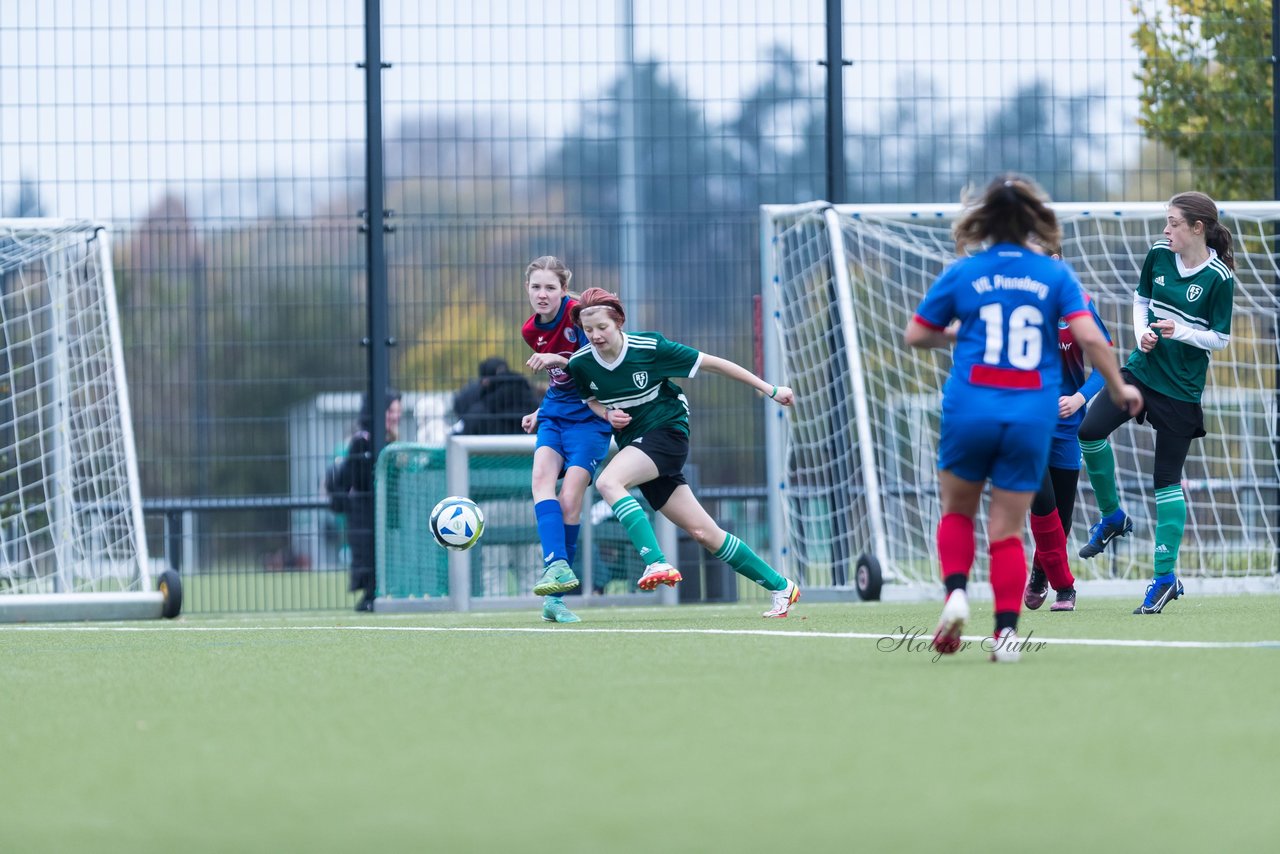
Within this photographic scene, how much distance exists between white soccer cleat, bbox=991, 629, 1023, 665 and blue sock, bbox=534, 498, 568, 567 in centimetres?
335

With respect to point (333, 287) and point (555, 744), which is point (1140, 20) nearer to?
point (333, 287)

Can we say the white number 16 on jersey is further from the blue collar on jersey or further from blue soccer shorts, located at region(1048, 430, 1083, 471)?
the blue collar on jersey

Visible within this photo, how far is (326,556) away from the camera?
11.3m

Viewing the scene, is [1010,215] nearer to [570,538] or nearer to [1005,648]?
[1005,648]

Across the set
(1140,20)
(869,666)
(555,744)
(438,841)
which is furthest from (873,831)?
(1140,20)

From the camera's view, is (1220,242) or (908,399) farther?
(908,399)

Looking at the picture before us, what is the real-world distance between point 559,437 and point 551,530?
17.8 inches

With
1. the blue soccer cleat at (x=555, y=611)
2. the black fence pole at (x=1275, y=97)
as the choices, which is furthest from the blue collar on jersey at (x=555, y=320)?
the black fence pole at (x=1275, y=97)

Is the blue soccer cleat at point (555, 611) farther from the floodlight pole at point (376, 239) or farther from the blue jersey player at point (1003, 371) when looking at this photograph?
the floodlight pole at point (376, 239)

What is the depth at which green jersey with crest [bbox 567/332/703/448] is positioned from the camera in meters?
8.04

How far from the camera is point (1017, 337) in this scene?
5.13 metres

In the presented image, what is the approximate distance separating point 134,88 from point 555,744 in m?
8.43

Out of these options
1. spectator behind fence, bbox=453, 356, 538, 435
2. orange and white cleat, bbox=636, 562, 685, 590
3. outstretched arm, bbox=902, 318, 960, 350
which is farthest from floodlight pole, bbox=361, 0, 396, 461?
outstretched arm, bbox=902, 318, 960, 350

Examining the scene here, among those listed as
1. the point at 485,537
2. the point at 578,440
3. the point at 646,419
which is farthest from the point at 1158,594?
the point at 485,537
